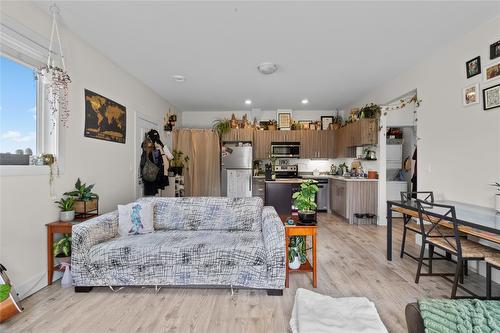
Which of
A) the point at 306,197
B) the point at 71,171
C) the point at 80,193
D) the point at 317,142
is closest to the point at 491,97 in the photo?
the point at 306,197

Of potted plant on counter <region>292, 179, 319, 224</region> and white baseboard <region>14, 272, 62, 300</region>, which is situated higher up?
potted plant on counter <region>292, 179, 319, 224</region>

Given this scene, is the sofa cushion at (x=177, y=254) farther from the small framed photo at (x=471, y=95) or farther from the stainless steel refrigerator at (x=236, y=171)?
the stainless steel refrigerator at (x=236, y=171)

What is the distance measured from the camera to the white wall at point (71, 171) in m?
2.03

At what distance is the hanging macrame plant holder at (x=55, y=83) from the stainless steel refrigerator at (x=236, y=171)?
11.9ft

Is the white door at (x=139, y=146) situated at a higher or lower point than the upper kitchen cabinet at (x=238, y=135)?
lower

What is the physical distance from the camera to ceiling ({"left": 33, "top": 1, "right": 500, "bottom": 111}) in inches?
88.8

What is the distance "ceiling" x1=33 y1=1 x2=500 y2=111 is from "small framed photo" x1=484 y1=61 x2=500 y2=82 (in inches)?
19.2

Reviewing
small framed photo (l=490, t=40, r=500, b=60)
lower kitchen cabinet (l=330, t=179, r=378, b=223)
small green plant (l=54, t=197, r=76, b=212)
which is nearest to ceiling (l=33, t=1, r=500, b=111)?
small framed photo (l=490, t=40, r=500, b=60)

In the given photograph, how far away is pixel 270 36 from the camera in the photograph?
2.73m

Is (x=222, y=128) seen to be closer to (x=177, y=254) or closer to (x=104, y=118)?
(x=104, y=118)

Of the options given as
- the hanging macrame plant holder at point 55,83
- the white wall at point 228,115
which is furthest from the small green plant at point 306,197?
the white wall at point 228,115

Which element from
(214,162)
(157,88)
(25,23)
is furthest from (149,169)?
(25,23)

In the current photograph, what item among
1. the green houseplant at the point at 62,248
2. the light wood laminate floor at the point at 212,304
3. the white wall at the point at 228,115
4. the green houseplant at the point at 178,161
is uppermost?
the white wall at the point at 228,115

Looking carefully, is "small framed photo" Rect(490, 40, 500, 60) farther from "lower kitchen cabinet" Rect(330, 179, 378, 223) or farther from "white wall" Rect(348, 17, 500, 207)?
"lower kitchen cabinet" Rect(330, 179, 378, 223)
